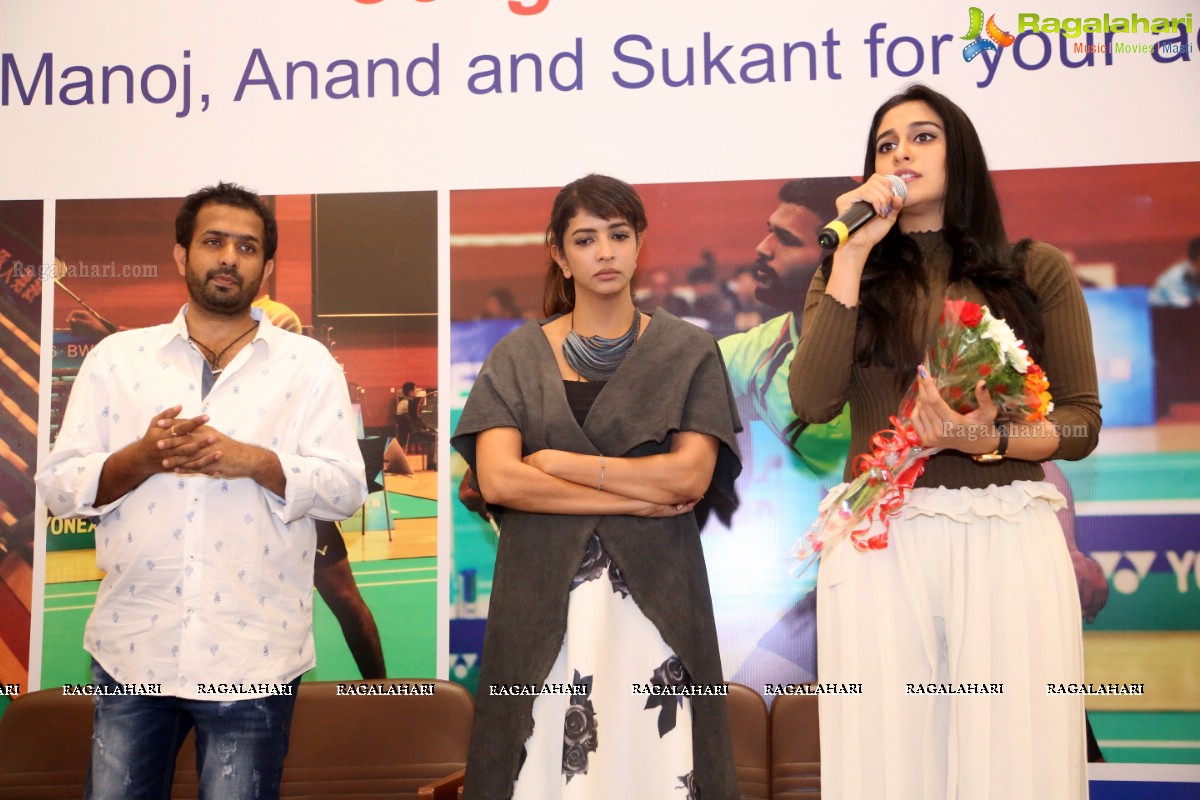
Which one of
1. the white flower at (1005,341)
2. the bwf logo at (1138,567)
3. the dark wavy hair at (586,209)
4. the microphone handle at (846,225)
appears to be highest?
the dark wavy hair at (586,209)

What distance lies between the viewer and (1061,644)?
6.80ft

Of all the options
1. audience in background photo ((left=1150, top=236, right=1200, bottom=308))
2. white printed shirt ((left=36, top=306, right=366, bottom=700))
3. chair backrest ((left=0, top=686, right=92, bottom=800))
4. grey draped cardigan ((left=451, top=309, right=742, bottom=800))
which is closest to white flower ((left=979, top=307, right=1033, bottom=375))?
grey draped cardigan ((left=451, top=309, right=742, bottom=800))

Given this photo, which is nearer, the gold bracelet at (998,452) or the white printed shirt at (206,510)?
the gold bracelet at (998,452)

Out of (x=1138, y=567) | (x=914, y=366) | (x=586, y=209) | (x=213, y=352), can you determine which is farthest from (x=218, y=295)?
(x=1138, y=567)

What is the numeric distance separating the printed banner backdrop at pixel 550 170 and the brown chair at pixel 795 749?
0.27m

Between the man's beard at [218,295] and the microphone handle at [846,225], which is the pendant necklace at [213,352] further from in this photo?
the microphone handle at [846,225]

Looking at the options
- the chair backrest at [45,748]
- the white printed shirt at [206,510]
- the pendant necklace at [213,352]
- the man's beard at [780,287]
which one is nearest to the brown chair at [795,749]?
the man's beard at [780,287]

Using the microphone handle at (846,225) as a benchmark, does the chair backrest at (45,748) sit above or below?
below

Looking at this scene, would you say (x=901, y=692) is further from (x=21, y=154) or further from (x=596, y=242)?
(x=21, y=154)

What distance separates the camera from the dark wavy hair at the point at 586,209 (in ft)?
9.07

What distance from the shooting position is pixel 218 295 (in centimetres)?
292

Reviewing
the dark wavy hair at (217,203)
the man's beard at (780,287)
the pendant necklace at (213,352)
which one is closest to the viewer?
the pendant necklace at (213,352)

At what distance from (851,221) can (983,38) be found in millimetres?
1986

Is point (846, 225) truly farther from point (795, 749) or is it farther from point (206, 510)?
point (795, 749)
